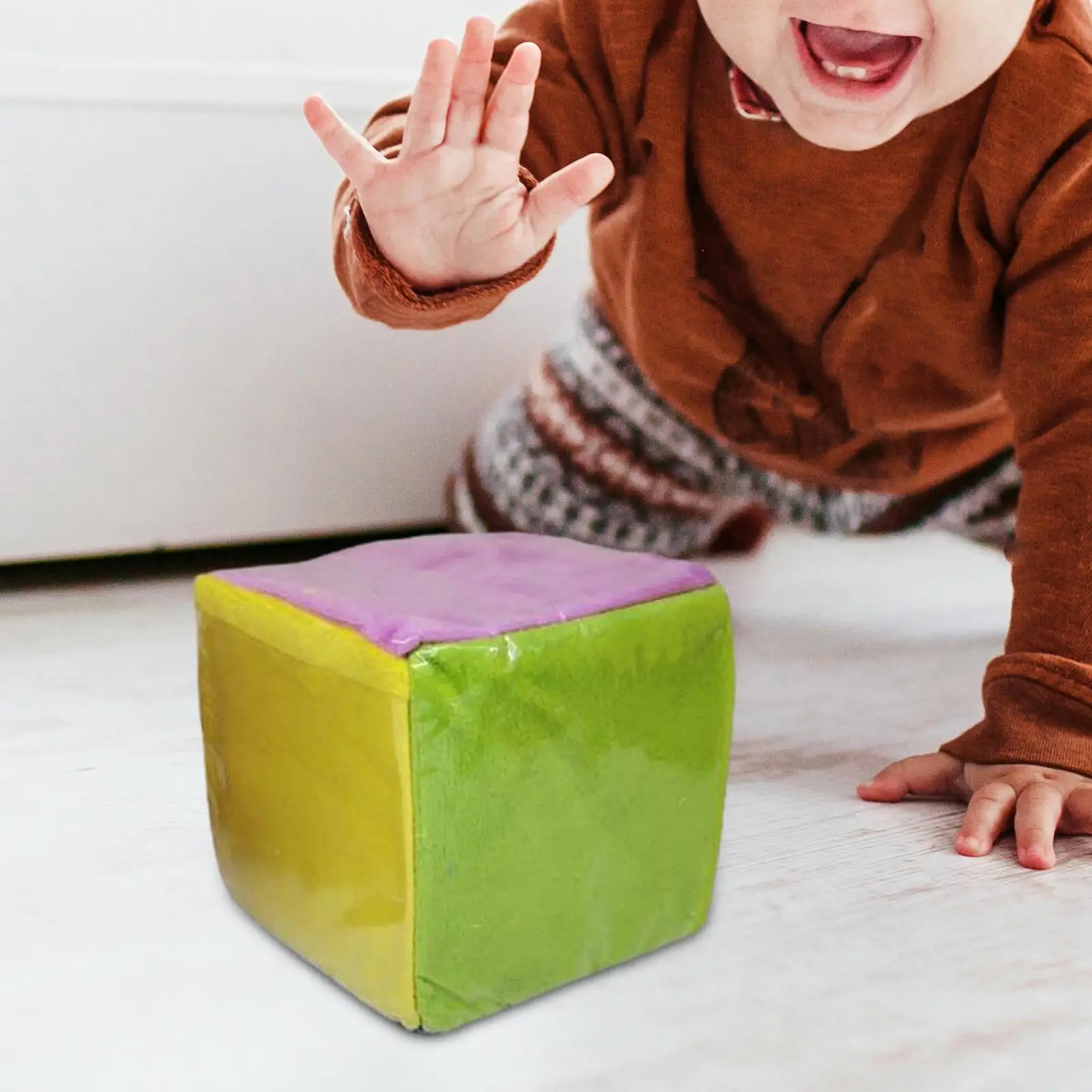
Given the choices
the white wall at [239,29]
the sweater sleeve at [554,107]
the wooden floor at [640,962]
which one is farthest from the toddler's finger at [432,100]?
the white wall at [239,29]

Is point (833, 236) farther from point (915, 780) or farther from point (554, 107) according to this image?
point (915, 780)

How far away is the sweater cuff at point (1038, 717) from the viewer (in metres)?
0.57

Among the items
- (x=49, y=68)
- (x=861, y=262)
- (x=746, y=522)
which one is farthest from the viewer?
(x=746, y=522)

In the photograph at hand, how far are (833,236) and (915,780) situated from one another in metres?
0.29

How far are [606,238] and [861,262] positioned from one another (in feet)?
0.53

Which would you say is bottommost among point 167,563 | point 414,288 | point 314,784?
point 167,563

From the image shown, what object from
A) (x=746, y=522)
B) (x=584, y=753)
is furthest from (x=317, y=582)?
(x=746, y=522)

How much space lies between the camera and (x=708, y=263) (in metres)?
A: 0.74

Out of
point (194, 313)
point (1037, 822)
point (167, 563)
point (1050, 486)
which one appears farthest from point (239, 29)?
point (1037, 822)

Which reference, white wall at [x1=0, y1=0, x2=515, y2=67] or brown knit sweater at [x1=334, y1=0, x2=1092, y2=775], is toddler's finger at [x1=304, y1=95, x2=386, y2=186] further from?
white wall at [x1=0, y1=0, x2=515, y2=67]

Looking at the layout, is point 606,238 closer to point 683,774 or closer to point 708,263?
point 708,263

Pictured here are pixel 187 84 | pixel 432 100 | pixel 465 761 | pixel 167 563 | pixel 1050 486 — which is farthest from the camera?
pixel 167 563

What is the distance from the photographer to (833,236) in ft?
2.26

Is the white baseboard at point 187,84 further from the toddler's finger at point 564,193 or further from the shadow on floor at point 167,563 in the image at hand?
the toddler's finger at point 564,193
